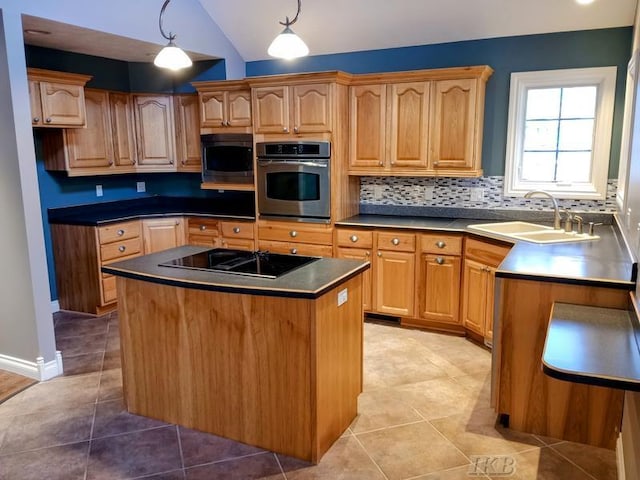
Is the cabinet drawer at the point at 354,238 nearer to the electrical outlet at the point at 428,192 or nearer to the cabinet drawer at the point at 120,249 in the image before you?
the electrical outlet at the point at 428,192

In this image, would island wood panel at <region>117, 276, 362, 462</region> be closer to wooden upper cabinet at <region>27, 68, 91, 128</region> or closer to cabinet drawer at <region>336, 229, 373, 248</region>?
cabinet drawer at <region>336, 229, 373, 248</region>

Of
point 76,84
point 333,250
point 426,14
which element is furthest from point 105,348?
point 426,14

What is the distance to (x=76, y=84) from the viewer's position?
14.7ft

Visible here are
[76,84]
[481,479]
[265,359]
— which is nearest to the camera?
[481,479]

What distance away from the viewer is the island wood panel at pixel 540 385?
2559mm

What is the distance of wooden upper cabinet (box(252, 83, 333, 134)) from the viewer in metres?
4.39

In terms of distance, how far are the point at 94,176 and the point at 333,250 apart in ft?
8.65

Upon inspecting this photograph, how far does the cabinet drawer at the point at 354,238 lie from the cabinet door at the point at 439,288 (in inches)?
19.3

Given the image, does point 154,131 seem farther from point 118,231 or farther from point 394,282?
point 394,282

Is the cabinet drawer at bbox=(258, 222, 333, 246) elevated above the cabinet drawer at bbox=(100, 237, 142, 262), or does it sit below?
above

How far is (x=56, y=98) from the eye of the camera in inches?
171

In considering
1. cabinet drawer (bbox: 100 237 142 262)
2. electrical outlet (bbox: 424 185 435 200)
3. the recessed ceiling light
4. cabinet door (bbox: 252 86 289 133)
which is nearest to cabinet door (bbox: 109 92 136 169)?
cabinet drawer (bbox: 100 237 142 262)

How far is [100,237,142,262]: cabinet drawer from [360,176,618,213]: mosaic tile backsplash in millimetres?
2243

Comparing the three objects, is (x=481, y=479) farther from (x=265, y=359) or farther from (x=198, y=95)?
(x=198, y=95)
